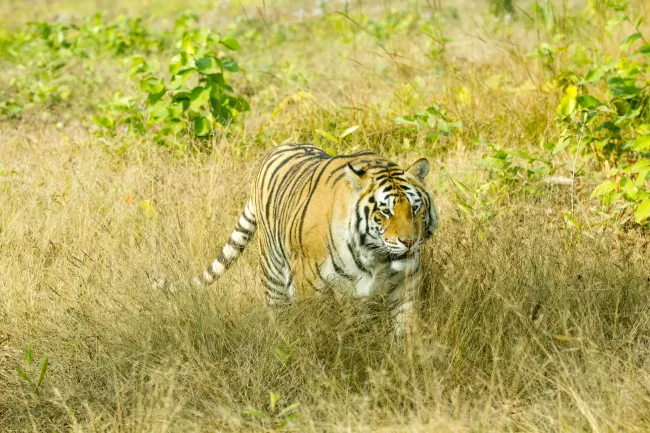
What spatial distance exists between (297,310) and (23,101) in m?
5.60

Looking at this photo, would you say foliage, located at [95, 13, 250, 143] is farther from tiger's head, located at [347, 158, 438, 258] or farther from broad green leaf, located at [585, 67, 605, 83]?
tiger's head, located at [347, 158, 438, 258]

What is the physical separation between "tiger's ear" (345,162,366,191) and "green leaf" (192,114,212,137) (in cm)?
249

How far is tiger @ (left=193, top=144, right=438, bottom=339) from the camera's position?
3461 millimetres

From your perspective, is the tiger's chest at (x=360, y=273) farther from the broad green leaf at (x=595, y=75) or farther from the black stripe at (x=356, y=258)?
the broad green leaf at (x=595, y=75)

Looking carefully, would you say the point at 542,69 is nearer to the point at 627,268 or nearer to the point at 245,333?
the point at 627,268

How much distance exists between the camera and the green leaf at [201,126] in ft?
19.2

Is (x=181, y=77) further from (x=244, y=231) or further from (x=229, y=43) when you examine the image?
(x=244, y=231)

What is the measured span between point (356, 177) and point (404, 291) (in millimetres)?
530

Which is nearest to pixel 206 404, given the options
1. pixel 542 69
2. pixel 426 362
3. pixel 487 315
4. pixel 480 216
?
pixel 426 362

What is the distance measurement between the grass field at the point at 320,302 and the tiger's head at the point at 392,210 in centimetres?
29

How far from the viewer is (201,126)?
586 cm

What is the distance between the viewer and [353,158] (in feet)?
12.6

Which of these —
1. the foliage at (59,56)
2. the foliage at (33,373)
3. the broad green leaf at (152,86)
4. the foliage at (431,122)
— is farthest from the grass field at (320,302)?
the foliage at (59,56)

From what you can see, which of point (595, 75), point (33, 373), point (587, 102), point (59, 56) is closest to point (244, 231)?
point (33, 373)
